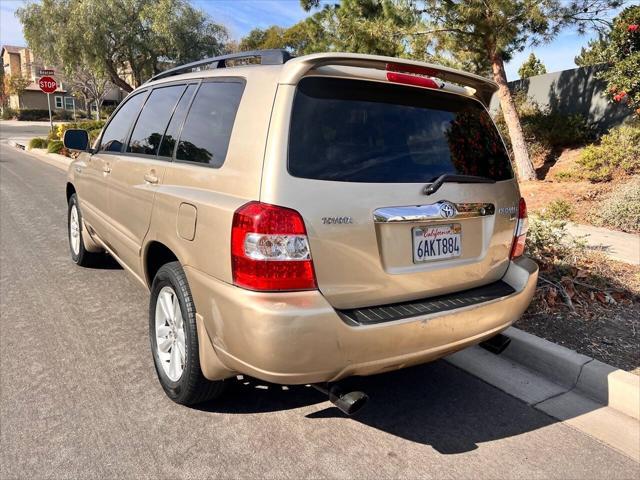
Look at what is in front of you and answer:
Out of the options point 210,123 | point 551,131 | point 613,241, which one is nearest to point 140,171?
point 210,123

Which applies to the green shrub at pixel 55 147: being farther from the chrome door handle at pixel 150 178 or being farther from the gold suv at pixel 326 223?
the gold suv at pixel 326 223

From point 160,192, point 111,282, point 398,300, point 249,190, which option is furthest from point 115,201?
point 398,300

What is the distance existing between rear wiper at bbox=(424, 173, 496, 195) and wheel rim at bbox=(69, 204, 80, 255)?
4.23 m

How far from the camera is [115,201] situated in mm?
3979

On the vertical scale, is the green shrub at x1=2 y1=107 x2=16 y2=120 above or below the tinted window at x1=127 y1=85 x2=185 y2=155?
above

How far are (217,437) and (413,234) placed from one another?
4.88ft

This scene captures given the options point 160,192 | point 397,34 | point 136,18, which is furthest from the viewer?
point 136,18

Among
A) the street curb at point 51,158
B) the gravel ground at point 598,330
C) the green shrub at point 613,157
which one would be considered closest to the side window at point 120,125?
the gravel ground at point 598,330

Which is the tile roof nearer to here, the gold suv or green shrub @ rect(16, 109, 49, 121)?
green shrub @ rect(16, 109, 49, 121)

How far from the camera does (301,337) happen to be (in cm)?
222

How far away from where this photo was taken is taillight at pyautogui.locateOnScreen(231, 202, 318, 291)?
7.32 feet

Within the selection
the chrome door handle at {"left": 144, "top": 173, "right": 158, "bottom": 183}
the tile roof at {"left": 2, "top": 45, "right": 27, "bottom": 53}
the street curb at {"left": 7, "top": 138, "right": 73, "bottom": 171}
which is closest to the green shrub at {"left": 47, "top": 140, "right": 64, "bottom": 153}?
the street curb at {"left": 7, "top": 138, "right": 73, "bottom": 171}

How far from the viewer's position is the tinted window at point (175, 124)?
3.18 metres

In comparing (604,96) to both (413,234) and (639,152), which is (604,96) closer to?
(639,152)
